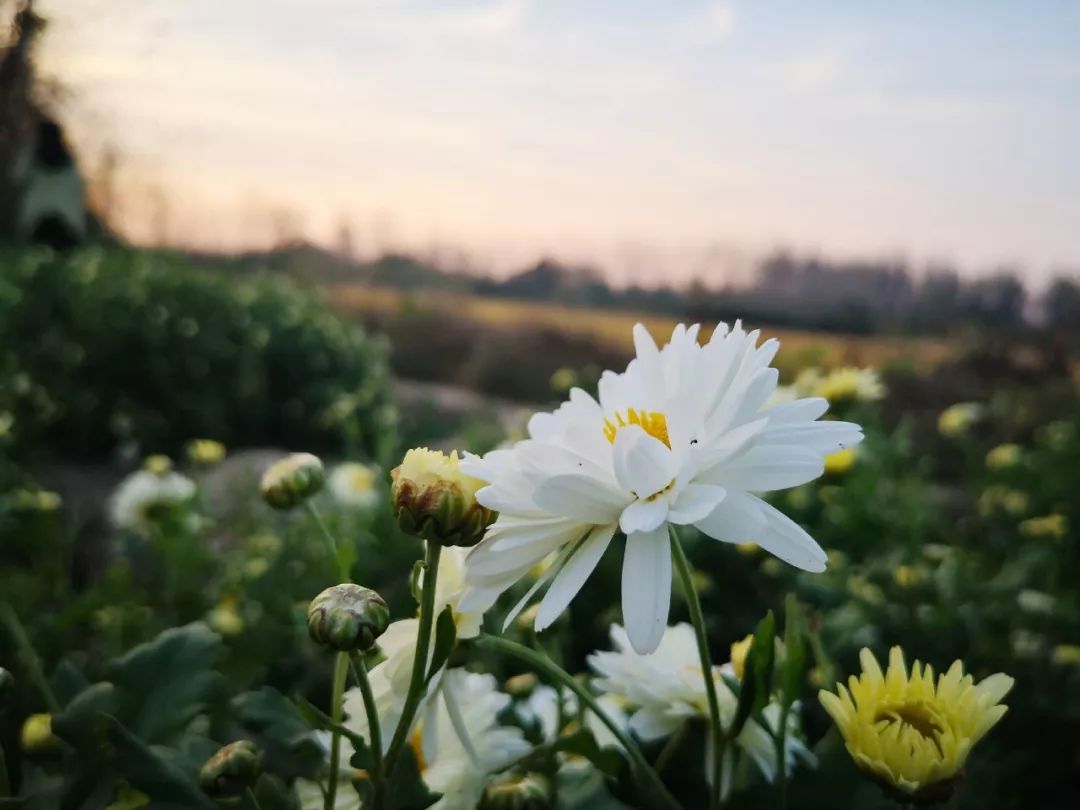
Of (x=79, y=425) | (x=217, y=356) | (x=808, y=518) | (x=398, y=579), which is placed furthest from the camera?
(x=217, y=356)

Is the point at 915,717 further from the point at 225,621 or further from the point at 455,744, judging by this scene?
the point at 225,621

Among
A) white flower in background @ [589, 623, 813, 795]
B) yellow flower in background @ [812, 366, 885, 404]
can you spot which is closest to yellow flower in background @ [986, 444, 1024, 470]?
yellow flower in background @ [812, 366, 885, 404]

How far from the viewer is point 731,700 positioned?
1.63ft

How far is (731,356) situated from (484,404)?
4292mm

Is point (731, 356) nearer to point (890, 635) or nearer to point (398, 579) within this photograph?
point (890, 635)

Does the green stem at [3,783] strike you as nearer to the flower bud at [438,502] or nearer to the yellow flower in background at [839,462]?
the flower bud at [438,502]

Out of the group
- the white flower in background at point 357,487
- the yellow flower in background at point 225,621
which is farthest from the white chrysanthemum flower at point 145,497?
the yellow flower in background at point 225,621

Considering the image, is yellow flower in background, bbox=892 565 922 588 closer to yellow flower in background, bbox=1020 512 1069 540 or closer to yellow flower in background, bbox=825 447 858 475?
yellow flower in background, bbox=825 447 858 475

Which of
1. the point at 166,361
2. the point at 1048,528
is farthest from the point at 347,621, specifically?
the point at 166,361

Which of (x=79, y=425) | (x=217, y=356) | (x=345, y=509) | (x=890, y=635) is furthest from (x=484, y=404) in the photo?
(x=890, y=635)

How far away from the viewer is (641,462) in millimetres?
363

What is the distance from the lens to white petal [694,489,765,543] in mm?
347

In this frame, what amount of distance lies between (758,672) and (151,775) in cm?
28

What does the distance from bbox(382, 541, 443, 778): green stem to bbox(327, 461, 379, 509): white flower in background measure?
1219mm
